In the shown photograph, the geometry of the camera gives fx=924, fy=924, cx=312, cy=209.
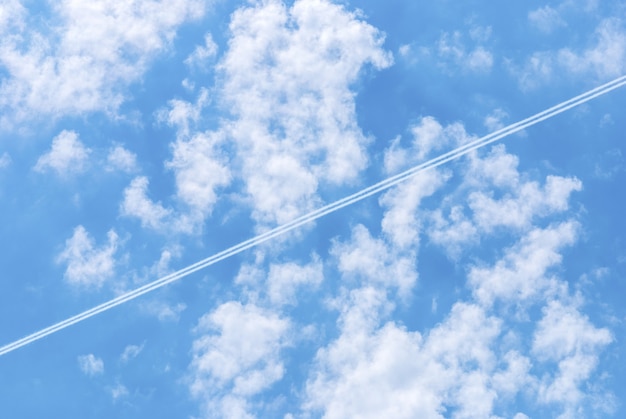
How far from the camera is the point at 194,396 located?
2089 inches

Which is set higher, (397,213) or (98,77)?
(98,77)

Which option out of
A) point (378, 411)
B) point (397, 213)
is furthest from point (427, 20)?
point (378, 411)

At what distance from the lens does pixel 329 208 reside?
182ft

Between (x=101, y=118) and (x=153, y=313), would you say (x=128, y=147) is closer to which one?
(x=101, y=118)

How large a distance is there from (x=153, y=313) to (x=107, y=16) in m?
19.7

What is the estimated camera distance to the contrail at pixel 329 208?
54.2 metres

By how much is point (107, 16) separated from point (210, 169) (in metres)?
12.7

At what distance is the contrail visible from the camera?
54219 millimetres

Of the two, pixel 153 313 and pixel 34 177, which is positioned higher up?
pixel 34 177

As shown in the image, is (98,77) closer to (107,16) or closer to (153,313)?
(107,16)

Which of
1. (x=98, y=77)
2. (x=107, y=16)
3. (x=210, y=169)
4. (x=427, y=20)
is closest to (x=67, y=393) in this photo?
(x=210, y=169)

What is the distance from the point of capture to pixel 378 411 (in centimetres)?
5272

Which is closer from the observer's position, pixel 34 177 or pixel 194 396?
pixel 194 396

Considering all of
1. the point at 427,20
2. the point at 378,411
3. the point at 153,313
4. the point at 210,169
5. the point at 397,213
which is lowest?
the point at 378,411
